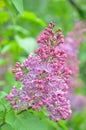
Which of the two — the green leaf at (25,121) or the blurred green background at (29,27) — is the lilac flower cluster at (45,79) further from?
the blurred green background at (29,27)

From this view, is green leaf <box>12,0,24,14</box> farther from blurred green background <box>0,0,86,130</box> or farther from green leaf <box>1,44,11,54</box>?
green leaf <box>1,44,11,54</box>

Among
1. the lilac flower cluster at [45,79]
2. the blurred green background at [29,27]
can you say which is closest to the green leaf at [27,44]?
the blurred green background at [29,27]

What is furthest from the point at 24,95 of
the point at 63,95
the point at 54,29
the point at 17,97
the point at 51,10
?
the point at 51,10

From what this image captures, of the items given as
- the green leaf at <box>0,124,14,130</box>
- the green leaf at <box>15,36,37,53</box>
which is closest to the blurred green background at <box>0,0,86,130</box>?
the green leaf at <box>15,36,37,53</box>

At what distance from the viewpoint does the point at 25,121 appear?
64.4 inches

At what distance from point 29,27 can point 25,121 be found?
299 centimetres

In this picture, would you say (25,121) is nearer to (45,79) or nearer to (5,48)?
(45,79)

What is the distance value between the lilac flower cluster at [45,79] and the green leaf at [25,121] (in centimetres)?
3

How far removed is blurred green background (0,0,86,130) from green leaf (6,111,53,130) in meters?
0.66

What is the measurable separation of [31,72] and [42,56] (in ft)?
0.22

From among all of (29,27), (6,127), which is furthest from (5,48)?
(29,27)

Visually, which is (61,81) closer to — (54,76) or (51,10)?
(54,76)

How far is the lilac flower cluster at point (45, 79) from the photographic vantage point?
1624 millimetres

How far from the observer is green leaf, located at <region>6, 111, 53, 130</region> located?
5.29 feet
